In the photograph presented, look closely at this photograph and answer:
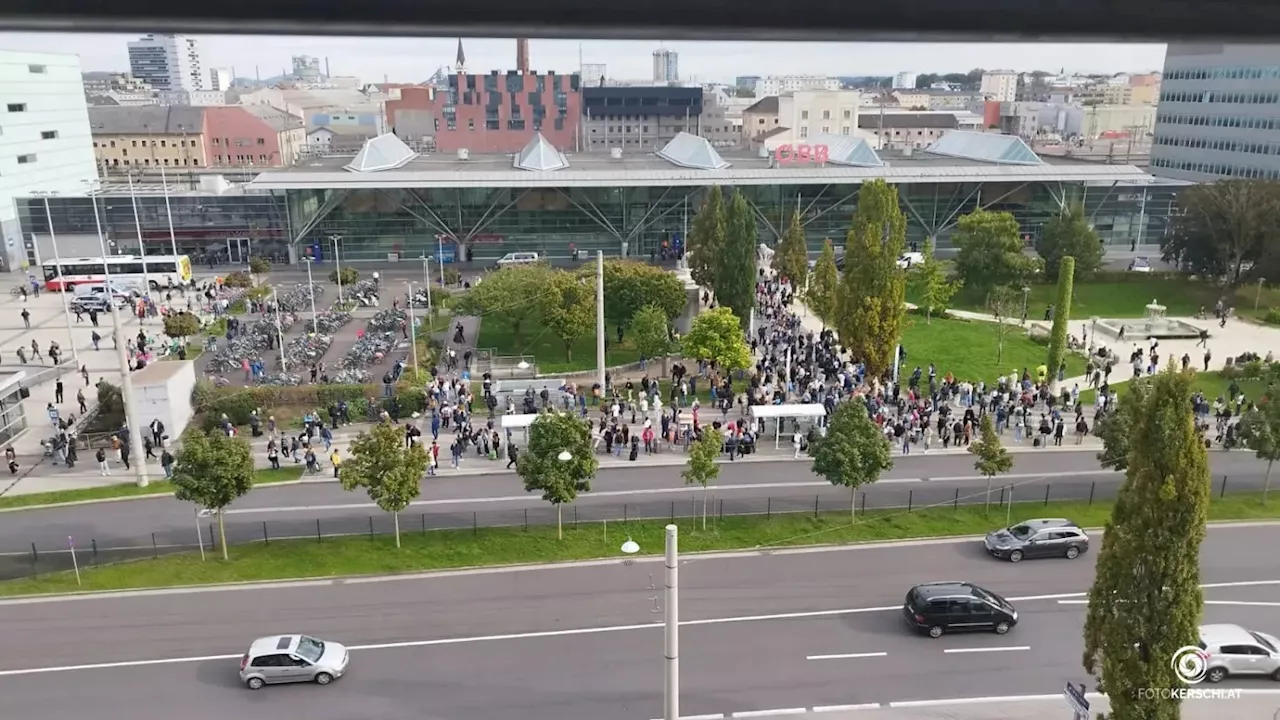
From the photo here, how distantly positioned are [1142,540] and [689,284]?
74.8 feet

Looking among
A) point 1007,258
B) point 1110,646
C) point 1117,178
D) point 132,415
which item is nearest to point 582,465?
point 1110,646

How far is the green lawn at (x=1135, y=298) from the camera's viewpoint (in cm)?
3509

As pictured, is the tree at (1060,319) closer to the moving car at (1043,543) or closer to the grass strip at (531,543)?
the grass strip at (531,543)

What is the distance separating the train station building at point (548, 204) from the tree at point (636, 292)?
1445 centimetres

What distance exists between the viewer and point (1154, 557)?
918 centimetres

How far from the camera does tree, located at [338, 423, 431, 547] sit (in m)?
15.4

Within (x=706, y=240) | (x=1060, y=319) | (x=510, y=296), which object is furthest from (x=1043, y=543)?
(x=706, y=240)

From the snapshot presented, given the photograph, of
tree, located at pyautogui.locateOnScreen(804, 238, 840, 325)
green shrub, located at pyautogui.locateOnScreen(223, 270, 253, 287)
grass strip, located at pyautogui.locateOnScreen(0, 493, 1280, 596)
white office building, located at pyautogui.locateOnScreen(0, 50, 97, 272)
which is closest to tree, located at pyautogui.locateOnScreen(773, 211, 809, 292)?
tree, located at pyautogui.locateOnScreen(804, 238, 840, 325)

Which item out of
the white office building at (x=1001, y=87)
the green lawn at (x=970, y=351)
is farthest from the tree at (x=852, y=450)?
the white office building at (x=1001, y=87)

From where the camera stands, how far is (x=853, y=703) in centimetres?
1204

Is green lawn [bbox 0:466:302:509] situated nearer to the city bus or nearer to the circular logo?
the circular logo

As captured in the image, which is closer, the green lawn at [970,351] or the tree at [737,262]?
the green lawn at [970,351]

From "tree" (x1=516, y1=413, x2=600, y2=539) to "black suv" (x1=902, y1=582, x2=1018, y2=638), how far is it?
6.13 metres

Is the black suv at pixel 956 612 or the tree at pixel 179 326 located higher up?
the tree at pixel 179 326
